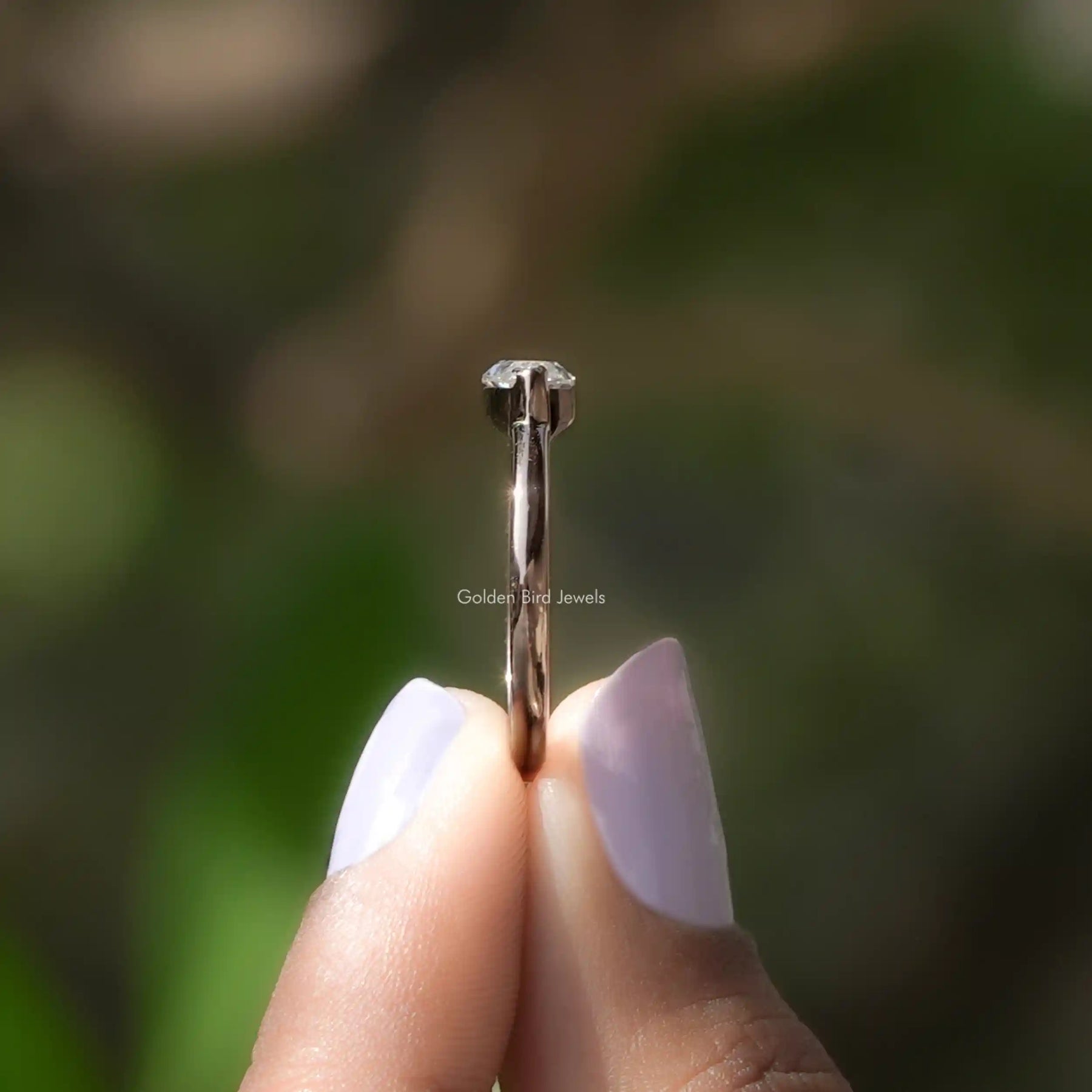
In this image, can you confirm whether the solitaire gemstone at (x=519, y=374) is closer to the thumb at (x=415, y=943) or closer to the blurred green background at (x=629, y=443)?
the thumb at (x=415, y=943)

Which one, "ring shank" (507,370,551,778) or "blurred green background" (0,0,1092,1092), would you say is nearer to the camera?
"ring shank" (507,370,551,778)

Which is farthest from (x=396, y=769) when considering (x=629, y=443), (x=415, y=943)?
(x=629, y=443)

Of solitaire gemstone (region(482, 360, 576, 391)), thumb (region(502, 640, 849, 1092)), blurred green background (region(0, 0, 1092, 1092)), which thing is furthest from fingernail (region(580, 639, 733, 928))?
blurred green background (region(0, 0, 1092, 1092))

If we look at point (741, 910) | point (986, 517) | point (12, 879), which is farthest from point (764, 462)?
point (12, 879)

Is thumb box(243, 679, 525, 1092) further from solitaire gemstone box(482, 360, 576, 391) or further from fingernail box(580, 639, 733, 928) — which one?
solitaire gemstone box(482, 360, 576, 391)

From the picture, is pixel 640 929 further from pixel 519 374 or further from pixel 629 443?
pixel 629 443

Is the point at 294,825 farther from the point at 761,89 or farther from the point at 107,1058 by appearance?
the point at 761,89

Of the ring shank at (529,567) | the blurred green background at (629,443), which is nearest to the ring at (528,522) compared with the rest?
the ring shank at (529,567)
